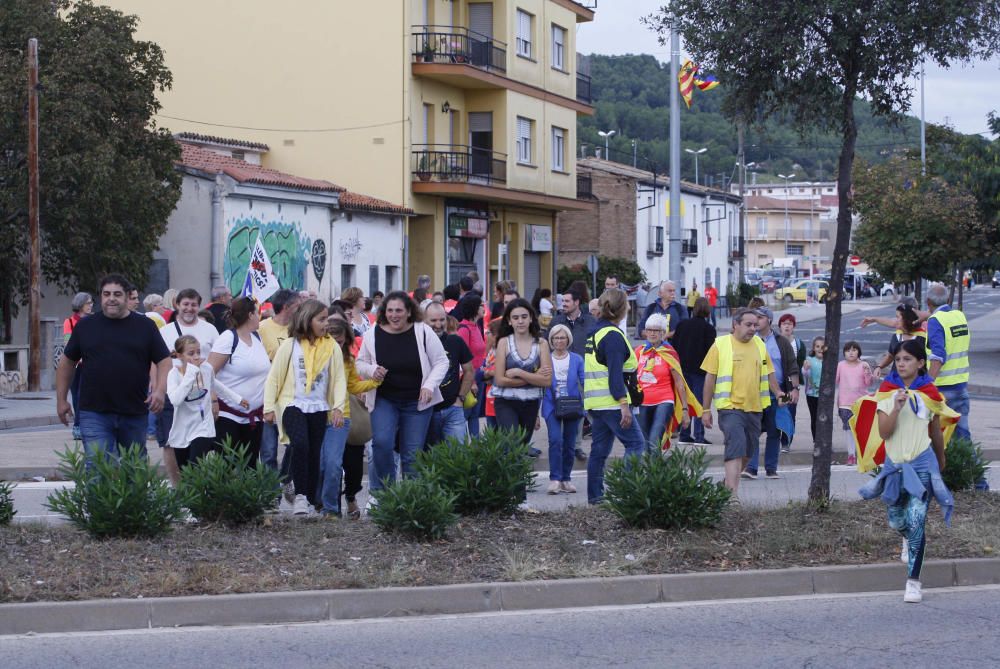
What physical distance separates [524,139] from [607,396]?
33.3 metres

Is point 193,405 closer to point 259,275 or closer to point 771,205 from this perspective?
point 259,275

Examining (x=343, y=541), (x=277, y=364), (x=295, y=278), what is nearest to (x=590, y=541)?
(x=343, y=541)

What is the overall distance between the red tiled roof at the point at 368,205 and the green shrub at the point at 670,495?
2771 centimetres

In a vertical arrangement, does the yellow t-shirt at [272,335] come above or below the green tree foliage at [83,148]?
below

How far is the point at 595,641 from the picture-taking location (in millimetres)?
7324

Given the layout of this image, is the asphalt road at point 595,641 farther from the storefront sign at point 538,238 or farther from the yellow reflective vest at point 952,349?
the storefront sign at point 538,238

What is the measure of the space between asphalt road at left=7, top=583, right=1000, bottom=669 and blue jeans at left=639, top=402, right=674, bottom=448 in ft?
14.9

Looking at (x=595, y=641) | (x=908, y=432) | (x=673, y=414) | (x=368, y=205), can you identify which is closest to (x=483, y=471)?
(x=595, y=641)

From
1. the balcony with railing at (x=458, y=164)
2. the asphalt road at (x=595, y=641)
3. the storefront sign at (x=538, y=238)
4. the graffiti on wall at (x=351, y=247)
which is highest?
the balcony with railing at (x=458, y=164)

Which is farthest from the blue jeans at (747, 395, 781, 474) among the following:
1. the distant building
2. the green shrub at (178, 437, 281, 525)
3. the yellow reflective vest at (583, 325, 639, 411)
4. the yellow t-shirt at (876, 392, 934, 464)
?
the distant building

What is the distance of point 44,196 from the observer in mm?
27469

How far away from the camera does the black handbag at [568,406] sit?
12.1 meters

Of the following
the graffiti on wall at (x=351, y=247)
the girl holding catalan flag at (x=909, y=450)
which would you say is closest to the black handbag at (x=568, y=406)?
the girl holding catalan flag at (x=909, y=450)

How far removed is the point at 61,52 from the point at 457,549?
22.3m
